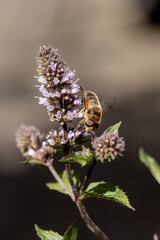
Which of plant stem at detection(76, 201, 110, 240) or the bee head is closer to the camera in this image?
plant stem at detection(76, 201, 110, 240)

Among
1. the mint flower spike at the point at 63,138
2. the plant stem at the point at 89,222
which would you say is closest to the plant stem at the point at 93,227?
the plant stem at the point at 89,222

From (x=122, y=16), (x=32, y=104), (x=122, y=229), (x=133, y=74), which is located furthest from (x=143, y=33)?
(x=122, y=229)

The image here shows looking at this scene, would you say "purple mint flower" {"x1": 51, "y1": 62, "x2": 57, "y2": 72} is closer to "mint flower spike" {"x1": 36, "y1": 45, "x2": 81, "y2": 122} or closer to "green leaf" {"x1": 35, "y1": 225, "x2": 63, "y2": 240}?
"mint flower spike" {"x1": 36, "y1": 45, "x2": 81, "y2": 122}

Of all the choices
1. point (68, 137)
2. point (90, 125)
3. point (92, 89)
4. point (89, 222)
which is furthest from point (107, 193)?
point (92, 89)

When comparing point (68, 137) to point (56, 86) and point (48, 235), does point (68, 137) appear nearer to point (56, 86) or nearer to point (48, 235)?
point (56, 86)

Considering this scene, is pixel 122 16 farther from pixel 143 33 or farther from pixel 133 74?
pixel 133 74

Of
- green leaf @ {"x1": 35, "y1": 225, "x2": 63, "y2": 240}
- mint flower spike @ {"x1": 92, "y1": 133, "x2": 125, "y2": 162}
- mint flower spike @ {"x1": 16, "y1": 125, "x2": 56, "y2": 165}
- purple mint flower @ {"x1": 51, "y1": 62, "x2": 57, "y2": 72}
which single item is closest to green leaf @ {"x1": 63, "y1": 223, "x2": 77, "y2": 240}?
green leaf @ {"x1": 35, "y1": 225, "x2": 63, "y2": 240}
